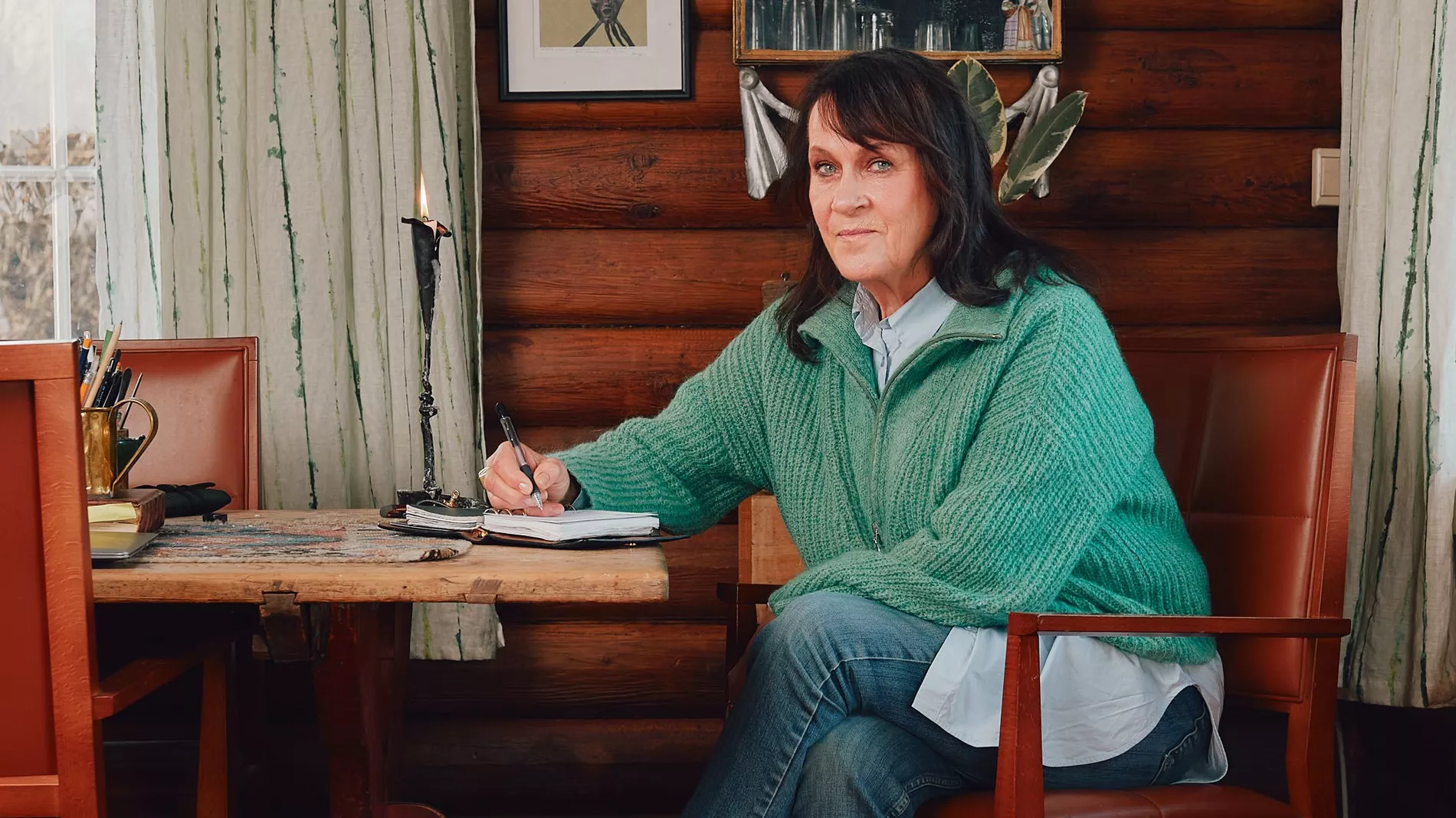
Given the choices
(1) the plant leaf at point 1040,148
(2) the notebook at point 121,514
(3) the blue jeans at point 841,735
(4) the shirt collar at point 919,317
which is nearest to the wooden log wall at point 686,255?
(1) the plant leaf at point 1040,148

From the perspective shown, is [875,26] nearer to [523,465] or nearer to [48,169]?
[523,465]

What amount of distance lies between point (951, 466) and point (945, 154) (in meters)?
0.43

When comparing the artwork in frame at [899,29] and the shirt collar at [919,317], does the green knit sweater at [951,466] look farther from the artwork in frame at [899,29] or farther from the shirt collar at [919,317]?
the artwork in frame at [899,29]

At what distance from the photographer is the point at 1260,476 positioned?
165cm

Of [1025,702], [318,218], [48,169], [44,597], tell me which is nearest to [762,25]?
[318,218]

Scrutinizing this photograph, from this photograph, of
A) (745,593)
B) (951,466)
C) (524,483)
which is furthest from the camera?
(745,593)

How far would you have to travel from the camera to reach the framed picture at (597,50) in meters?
2.52

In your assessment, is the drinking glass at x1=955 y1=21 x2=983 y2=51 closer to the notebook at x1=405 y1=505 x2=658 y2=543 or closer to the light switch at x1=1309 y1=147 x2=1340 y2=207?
the light switch at x1=1309 y1=147 x2=1340 y2=207

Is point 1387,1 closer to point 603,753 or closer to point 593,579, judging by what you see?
point 593,579

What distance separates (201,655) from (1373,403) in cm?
193

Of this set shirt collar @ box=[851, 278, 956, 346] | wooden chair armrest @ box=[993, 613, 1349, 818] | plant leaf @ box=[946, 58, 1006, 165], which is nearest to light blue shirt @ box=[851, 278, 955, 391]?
shirt collar @ box=[851, 278, 956, 346]

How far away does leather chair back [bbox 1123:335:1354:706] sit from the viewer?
154cm

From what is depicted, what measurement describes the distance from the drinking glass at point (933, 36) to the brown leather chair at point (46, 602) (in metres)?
1.88

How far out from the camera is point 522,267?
259cm
